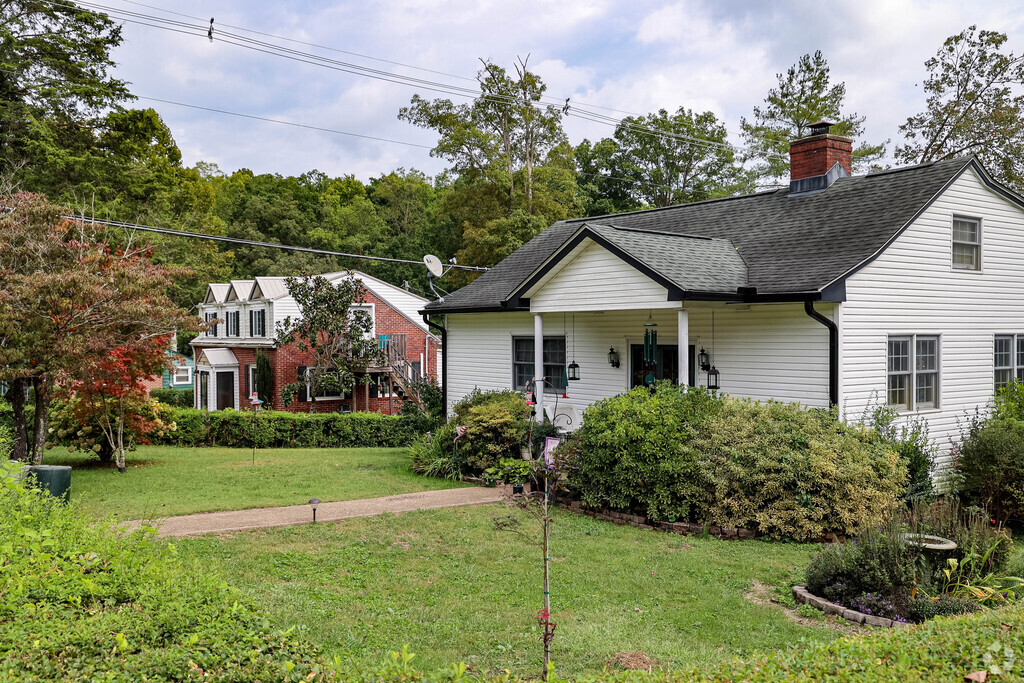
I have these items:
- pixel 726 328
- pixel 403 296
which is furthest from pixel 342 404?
pixel 726 328

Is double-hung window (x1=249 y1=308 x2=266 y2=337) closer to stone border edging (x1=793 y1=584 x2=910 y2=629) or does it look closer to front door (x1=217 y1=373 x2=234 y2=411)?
front door (x1=217 y1=373 x2=234 y2=411)

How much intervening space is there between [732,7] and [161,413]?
17.4 m

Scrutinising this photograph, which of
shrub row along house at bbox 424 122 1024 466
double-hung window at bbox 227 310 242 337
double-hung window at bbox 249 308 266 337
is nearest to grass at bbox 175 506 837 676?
shrub row along house at bbox 424 122 1024 466

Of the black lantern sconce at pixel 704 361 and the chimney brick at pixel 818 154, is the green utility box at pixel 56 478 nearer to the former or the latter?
the black lantern sconce at pixel 704 361

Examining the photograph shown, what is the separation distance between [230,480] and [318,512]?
3.99 meters

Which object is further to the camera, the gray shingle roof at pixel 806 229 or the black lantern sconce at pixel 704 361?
the black lantern sconce at pixel 704 361

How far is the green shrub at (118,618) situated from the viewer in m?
4.15

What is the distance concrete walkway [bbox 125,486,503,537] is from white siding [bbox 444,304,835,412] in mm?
3887

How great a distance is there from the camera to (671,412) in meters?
10.8

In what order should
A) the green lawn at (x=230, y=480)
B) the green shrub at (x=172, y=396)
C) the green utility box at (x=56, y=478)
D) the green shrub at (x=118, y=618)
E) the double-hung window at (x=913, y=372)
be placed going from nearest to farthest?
the green shrub at (x=118, y=618) < the green utility box at (x=56, y=478) < the green lawn at (x=230, y=480) < the double-hung window at (x=913, y=372) < the green shrub at (x=172, y=396)

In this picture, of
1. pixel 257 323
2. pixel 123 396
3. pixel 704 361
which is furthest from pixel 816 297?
pixel 257 323

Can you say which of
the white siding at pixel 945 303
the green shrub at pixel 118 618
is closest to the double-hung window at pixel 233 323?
the white siding at pixel 945 303

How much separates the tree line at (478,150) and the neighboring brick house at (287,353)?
11.5ft

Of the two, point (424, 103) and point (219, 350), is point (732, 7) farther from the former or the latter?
point (219, 350)
